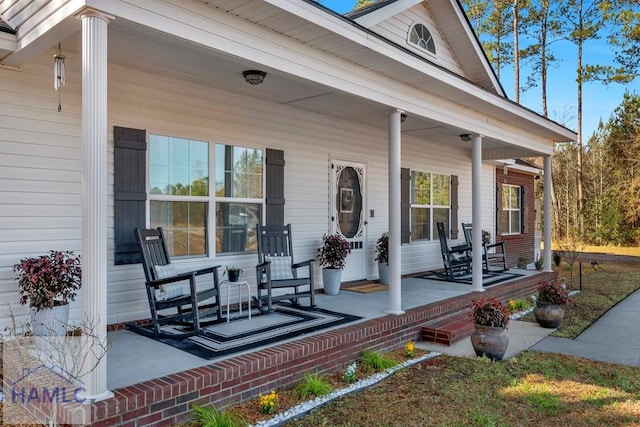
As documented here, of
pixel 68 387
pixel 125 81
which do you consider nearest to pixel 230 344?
pixel 68 387

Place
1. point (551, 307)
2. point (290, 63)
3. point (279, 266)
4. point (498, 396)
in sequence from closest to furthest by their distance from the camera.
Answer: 1. point (498, 396)
2. point (290, 63)
3. point (279, 266)
4. point (551, 307)

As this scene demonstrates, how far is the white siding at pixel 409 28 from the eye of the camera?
673 cm

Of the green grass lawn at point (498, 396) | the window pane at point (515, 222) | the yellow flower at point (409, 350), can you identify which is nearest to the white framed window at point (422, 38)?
the yellow flower at point (409, 350)

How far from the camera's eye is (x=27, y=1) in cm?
342

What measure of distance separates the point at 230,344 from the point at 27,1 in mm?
3050

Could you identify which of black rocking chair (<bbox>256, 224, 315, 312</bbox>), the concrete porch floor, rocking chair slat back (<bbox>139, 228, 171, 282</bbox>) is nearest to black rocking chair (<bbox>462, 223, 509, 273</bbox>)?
the concrete porch floor

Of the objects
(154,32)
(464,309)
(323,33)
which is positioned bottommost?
(464,309)

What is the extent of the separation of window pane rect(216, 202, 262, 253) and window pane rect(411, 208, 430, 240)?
147 inches

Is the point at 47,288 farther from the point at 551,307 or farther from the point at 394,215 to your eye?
the point at 551,307

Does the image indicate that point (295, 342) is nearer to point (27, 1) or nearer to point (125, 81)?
point (125, 81)

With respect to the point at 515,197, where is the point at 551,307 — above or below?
below

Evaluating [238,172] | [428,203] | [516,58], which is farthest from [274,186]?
[516,58]

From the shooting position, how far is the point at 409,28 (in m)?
7.09

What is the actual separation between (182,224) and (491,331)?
3.42 meters
